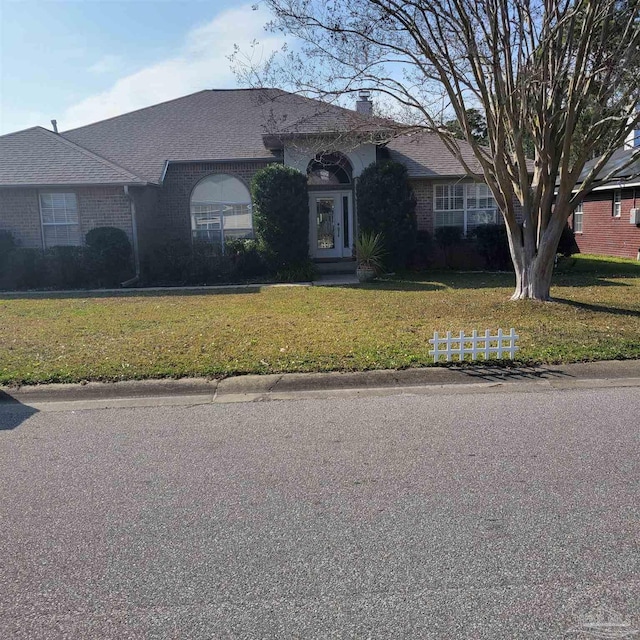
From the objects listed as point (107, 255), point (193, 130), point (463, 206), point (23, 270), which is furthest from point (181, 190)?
point (463, 206)

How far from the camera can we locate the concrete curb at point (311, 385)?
251 inches

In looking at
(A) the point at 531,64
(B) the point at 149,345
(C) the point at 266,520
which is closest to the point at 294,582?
(C) the point at 266,520

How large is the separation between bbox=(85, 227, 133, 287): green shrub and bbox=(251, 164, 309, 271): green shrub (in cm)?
373

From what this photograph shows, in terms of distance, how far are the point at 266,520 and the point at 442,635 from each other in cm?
135

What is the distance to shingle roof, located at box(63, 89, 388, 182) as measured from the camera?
19.0m

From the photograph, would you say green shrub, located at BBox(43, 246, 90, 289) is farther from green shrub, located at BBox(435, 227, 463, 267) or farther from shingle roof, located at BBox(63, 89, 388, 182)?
green shrub, located at BBox(435, 227, 463, 267)

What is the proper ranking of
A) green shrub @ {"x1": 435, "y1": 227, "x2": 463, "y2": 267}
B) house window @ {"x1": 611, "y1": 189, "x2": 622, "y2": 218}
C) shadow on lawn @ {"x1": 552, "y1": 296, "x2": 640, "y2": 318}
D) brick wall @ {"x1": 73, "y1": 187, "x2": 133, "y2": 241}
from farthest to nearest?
1. house window @ {"x1": 611, "y1": 189, "x2": 622, "y2": 218}
2. green shrub @ {"x1": 435, "y1": 227, "x2": 463, "y2": 267}
3. brick wall @ {"x1": 73, "y1": 187, "x2": 133, "y2": 241}
4. shadow on lawn @ {"x1": 552, "y1": 296, "x2": 640, "y2": 318}

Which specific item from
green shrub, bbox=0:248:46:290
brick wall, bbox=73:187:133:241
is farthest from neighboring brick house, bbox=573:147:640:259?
green shrub, bbox=0:248:46:290

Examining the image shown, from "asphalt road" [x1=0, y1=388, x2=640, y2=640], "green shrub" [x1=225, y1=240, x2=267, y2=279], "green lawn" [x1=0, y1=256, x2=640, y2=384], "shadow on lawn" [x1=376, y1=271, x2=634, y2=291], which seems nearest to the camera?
"asphalt road" [x1=0, y1=388, x2=640, y2=640]

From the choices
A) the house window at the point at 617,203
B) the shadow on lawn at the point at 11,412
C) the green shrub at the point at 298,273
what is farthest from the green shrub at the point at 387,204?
the shadow on lawn at the point at 11,412

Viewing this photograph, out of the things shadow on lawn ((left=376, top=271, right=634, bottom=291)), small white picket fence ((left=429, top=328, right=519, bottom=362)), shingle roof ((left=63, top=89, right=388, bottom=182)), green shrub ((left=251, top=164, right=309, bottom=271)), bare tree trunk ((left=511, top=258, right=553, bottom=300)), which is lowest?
small white picket fence ((left=429, top=328, right=519, bottom=362))

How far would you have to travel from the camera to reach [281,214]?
1667 centimetres

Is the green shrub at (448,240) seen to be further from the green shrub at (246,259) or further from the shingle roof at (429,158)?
the green shrub at (246,259)

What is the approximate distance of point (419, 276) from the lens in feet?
55.8
